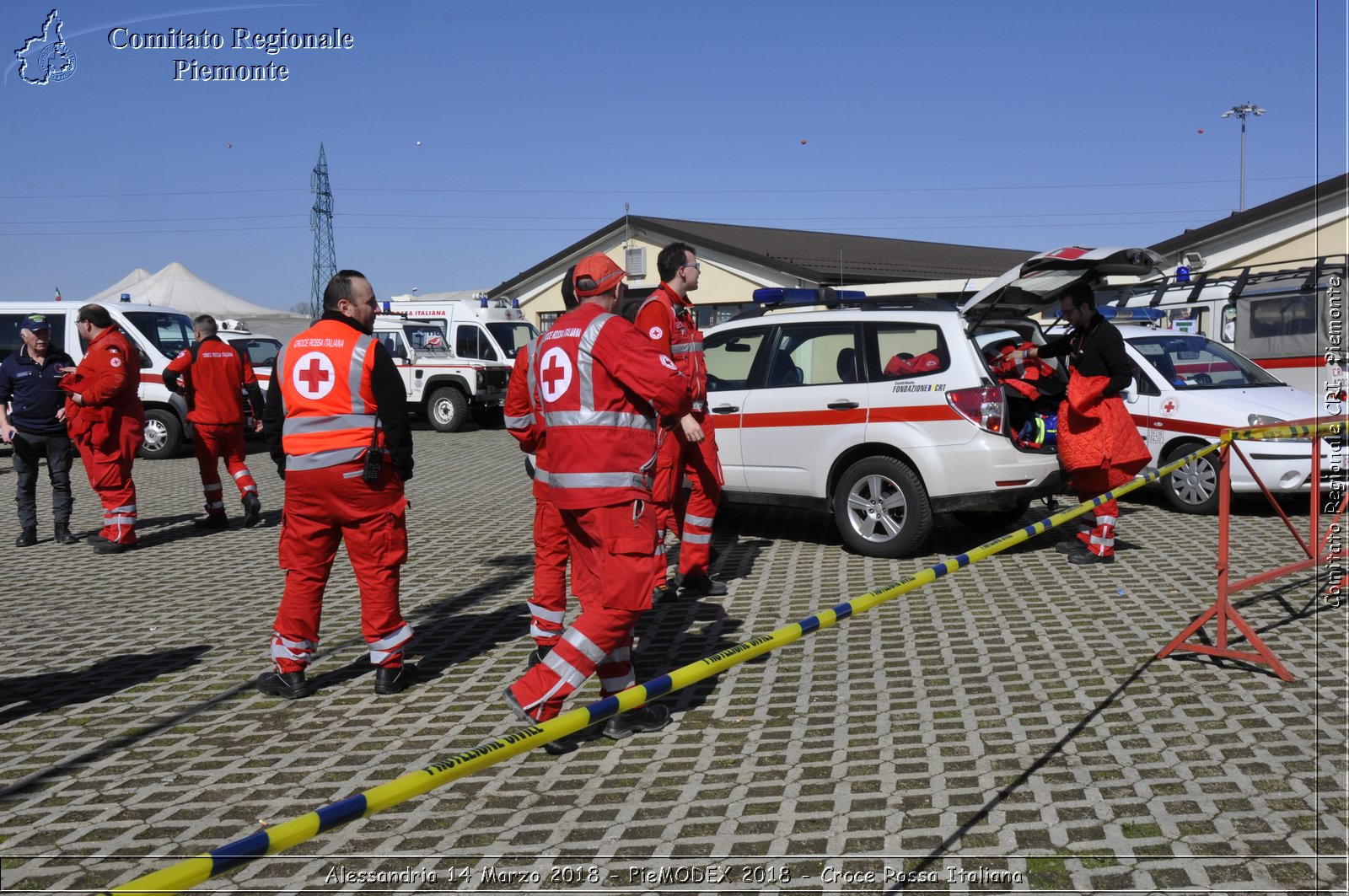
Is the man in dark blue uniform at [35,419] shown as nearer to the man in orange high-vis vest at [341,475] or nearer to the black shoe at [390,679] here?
the man in orange high-vis vest at [341,475]

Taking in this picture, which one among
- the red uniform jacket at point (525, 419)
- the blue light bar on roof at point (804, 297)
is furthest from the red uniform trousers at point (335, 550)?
the blue light bar on roof at point (804, 297)

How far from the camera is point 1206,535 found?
8875 millimetres

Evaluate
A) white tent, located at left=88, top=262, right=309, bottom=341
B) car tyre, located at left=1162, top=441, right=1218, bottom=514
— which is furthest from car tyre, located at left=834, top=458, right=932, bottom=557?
white tent, located at left=88, top=262, right=309, bottom=341

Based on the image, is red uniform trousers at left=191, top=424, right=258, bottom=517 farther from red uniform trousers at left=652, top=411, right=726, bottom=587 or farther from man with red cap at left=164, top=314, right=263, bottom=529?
red uniform trousers at left=652, top=411, right=726, bottom=587

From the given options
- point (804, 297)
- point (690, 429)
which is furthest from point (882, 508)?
point (690, 429)

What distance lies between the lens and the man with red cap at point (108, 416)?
9.08 m

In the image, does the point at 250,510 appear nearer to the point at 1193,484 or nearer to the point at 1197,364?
the point at 1193,484

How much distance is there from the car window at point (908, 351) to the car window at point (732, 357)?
1.08 metres

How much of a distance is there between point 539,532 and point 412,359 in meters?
17.5

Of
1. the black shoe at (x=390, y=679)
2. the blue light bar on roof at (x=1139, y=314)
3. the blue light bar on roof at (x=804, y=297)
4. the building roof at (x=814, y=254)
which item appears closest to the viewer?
the black shoe at (x=390, y=679)

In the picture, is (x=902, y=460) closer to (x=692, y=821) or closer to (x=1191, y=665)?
(x=1191, y=665)

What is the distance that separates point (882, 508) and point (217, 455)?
20.9ft

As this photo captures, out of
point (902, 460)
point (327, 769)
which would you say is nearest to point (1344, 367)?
point (902, 460)

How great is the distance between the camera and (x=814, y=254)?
33.9 m
